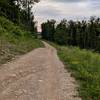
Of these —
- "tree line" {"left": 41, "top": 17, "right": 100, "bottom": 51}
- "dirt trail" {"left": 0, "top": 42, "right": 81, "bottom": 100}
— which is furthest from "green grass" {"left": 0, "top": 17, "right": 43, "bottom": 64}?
"tree line" {"left": 41, "top": 17, "right": 100, "bottom": 51}

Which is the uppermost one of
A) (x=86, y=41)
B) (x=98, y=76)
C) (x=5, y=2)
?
(x=5, y=2)

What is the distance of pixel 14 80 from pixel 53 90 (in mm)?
2430

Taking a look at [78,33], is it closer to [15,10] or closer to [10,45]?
[15,10]

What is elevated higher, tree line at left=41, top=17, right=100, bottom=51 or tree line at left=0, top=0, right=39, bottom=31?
tree line at left=0, top=0, right=39, bottom=31

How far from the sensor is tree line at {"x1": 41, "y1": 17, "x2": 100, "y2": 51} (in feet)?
387

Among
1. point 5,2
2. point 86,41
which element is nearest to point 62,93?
point 5,2

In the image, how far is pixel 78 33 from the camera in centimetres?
12344

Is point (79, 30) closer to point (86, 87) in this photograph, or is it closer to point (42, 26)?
point (42, 26)

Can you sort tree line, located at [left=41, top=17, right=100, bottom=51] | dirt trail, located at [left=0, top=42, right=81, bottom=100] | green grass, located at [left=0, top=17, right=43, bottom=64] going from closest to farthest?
dirt trail, located at [left=0, top=42, right=81, bottom=100] → green grass, located at [left=0, top=17, right=43, bottom=64] → tree line, located at [left=41, top=17, right=100, bottom=51]

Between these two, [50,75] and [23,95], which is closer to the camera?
[23,95]

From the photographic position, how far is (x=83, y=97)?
445 inches

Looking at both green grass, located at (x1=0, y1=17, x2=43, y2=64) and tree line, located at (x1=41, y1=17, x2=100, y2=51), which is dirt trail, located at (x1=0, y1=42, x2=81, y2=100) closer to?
green grass, located at (x1=0, y1=17, x2=43, y2=64)

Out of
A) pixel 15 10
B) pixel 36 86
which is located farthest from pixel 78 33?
pixel 36 86

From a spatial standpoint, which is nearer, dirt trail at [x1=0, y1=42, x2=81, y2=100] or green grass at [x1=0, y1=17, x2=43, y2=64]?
dirt trail at [x1=0, y1=42, x2=81, y2=100]
